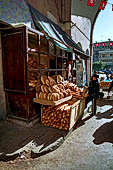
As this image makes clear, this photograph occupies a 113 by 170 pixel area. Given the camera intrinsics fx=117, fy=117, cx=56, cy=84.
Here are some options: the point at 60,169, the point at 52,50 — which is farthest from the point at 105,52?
the point at 60,169

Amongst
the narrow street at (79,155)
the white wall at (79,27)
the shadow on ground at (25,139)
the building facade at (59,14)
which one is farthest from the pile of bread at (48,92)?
the white wall at (79,27)

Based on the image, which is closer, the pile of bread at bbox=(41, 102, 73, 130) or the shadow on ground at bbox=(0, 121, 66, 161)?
the shadow on ground at bbox=(0, 121, 66, 161)

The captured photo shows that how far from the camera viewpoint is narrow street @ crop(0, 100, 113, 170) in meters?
2.42

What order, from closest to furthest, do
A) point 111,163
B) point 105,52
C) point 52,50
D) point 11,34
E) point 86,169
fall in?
point 86,169, point 111,163, point 11,34, point 52,50, point 105,52

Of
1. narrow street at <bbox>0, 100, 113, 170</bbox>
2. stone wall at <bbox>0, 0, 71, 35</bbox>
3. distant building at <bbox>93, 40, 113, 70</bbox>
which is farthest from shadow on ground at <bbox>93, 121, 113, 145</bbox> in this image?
distant building at <bbox>93, 40, 113, 70</bbox>

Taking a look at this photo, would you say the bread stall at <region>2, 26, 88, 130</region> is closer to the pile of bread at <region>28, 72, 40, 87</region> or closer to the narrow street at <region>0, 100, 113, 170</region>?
the pile of bread at <region>28, 72, 40, 87</region>

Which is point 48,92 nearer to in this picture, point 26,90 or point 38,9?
point 26,90

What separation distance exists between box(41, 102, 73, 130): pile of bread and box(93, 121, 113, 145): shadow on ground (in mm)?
933

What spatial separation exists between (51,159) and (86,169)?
2.53 ft

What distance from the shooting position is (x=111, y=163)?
251cm

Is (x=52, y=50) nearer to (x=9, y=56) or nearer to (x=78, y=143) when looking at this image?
(x=9, y=56)

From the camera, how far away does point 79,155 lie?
9.04ft

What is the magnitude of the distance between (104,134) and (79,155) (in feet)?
4.58

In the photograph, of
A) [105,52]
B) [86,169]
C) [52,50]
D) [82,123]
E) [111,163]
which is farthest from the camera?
[105,52]
